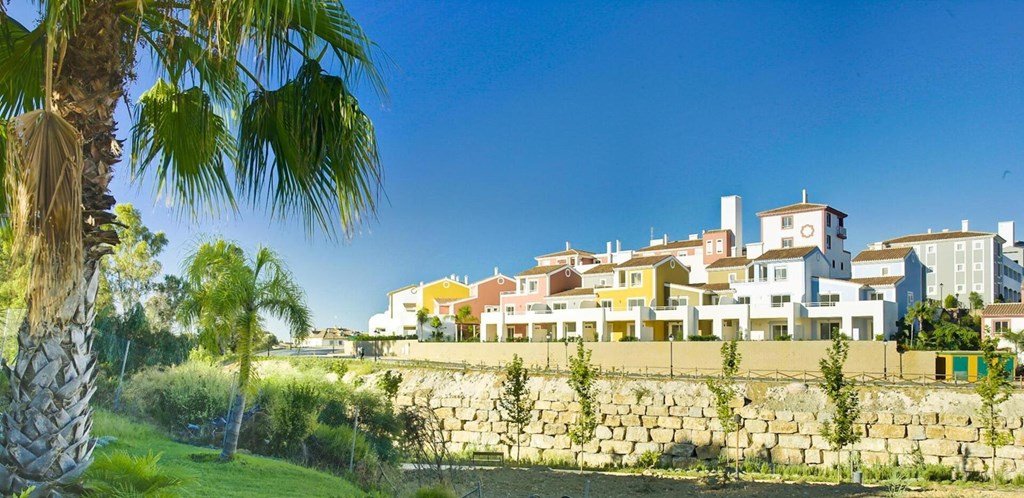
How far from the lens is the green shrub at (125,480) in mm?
4336

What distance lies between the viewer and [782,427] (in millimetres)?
23719

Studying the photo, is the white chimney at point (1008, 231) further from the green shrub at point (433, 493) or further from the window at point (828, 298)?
the green shrub at point (433, 493)

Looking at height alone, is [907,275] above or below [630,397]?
above

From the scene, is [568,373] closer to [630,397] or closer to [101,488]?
[630,397]

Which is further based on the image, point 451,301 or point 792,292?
point 451,301

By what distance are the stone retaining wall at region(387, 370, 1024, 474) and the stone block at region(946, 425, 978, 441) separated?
1.1 inches

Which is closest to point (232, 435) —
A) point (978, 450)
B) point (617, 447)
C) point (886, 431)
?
point (617, 447)

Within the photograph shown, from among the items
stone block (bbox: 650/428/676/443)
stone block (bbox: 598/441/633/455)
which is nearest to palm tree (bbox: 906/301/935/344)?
stone block (bbox: 650/428/676/443)

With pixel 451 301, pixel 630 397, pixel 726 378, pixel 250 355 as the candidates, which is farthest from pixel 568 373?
pixel 451 301

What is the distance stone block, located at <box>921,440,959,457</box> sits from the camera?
21094 mm

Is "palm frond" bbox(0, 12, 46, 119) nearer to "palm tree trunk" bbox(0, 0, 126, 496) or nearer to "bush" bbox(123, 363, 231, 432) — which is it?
"palm tree trunk" bbox(0, 0, 126, 496)

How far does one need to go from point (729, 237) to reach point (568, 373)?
26171mm

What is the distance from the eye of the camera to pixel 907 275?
4031 cm

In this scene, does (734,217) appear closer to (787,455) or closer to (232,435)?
(787,455)
